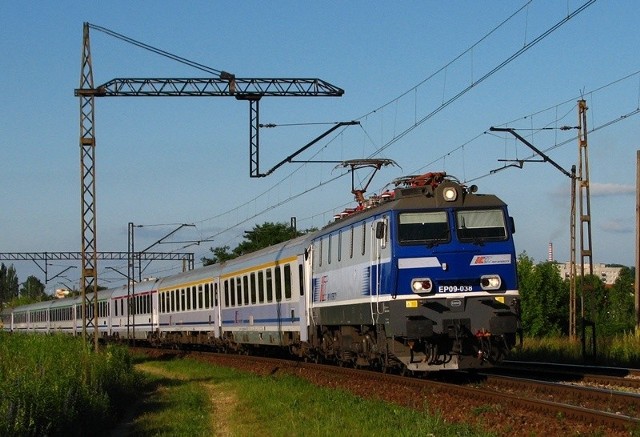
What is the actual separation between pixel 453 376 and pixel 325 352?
5.25 metres

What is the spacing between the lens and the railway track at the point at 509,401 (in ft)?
45.5

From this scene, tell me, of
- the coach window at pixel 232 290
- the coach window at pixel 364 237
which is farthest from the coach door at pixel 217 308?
the coach window at pixel 364 237

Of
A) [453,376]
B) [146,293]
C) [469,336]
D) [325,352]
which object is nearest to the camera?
[469,336]

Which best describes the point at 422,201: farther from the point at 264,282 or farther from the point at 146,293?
the point at 146,293

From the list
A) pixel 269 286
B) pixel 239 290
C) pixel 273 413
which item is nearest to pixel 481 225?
pixel 273 413

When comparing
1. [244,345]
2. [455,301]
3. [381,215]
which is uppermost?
[381,215]

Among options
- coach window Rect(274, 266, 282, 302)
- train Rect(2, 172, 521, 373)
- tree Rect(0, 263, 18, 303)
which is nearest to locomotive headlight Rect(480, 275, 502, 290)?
train Rect(2, 172, 521, 373)

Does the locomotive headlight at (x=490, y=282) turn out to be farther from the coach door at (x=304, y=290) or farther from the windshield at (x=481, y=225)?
the coach door at (x=304, y=290)

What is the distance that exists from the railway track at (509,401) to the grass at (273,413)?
648 millimetres

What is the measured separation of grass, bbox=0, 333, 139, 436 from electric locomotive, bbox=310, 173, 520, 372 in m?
5.75

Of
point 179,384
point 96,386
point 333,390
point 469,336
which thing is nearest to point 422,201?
point 469,336

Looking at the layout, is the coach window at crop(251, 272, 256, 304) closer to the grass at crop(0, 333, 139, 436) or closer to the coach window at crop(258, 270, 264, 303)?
the coach window at crop(258, 270, 264, 303)

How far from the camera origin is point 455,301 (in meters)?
19.9

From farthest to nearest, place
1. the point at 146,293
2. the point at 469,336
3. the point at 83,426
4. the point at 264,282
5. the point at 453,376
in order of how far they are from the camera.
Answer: the point at 146,293
the point at 264,282
the point at 453,376
the point at 469,336
the point at 83,426
